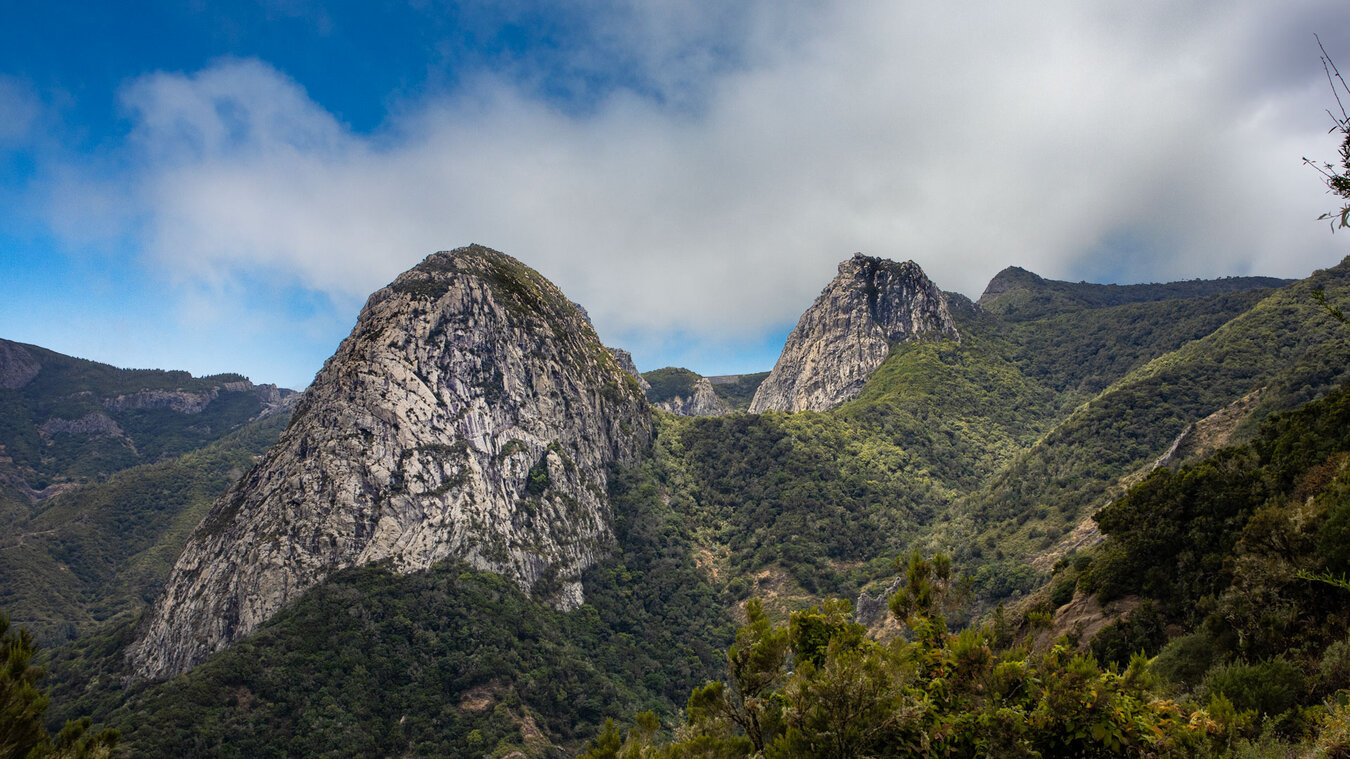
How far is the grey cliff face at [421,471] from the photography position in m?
70.0

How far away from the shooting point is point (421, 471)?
8125cm

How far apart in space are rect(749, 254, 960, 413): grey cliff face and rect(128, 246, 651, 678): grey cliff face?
98.1 meters

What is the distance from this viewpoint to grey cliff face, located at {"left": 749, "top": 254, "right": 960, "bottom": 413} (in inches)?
7067

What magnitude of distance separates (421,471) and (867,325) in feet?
493

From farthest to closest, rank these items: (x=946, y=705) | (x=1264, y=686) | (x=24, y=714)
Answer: (x=24, y=714), (x=946, y=705), (x=1264, y=686)

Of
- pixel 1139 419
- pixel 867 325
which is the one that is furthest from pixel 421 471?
pixel 867 325

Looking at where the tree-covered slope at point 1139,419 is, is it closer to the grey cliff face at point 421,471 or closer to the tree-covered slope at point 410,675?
the tree-covered slope at point 410,675

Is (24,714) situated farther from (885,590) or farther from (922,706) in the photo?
(885,590)

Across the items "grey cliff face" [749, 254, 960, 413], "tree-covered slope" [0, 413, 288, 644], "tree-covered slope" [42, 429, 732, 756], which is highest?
"grey cliff face" [749, 254, 960, 413]

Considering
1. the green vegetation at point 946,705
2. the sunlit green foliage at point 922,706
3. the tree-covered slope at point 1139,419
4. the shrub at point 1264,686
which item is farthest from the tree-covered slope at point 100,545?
the tree-covered slope at point 1139,419

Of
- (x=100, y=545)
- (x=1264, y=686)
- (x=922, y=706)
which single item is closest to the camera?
(x=1264, y=686)

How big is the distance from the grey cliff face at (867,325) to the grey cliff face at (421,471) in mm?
98070

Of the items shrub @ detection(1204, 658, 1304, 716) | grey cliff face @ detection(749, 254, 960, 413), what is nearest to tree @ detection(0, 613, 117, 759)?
shrub @ detection(1204, 658, 1304, 716)

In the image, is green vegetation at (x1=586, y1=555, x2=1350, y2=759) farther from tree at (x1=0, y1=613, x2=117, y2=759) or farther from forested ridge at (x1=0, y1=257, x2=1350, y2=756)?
tree at (x1=0, y1=613, x2=117, y2=759)
